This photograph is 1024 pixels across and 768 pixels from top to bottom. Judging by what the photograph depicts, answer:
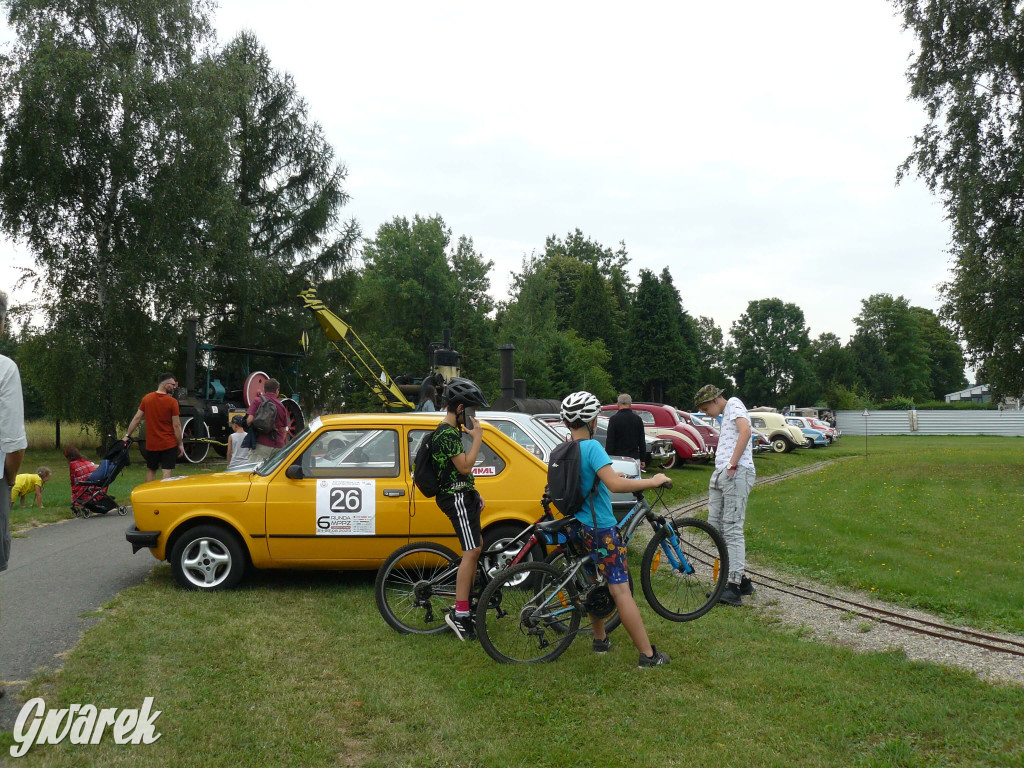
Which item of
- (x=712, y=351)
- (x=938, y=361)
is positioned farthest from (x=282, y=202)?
(x=938, y=361)

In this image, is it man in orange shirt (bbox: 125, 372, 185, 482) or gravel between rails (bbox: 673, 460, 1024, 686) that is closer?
gravel between rails (bbox: 673, 460, 1024, 686)

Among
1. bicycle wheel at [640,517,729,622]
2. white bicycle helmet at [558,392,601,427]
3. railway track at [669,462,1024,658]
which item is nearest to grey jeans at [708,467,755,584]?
bicycle wheel at [640,517,729,622]

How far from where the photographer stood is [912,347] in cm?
10050

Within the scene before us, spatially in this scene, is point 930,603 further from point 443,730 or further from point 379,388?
point 379,388

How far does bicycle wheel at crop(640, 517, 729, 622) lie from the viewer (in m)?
6.16

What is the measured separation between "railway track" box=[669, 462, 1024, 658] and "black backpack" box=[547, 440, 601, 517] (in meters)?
3.06

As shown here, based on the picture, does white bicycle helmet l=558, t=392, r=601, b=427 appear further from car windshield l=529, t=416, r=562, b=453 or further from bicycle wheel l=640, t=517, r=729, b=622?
car windshield l=529, t=416, r=562, b=453

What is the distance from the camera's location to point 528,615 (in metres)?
5.53

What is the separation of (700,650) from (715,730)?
1.46m

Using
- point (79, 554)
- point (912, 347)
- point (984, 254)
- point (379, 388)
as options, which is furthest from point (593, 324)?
point (79, 554)

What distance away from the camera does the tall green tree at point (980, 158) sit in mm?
22094

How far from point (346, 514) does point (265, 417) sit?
4.37m

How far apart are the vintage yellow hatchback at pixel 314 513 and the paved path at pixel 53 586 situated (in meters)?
0.79

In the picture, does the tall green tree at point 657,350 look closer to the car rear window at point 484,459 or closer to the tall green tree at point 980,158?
the tall green tree at point 980,158
